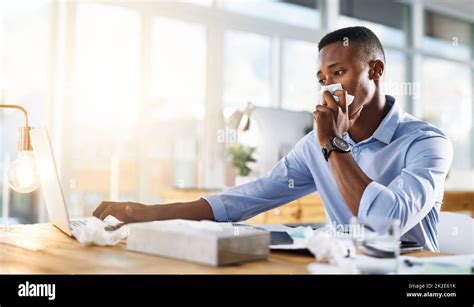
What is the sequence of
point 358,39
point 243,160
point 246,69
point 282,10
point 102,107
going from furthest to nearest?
point 282,10, point 246,69, point 102,107, point 243,160, point 358,39

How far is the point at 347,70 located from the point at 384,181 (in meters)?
0.29

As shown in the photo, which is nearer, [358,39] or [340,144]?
[340,144]

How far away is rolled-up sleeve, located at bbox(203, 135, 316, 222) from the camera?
138cm

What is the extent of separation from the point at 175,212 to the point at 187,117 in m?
3.18

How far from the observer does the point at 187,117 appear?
4.40m

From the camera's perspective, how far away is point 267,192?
1499mm

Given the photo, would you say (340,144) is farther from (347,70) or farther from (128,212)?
(128,212)

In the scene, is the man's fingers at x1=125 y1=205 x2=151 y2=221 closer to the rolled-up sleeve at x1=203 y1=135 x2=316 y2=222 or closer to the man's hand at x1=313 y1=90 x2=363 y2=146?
the rolled-up sleeve at x1=203 y1=135 x2=316 y2=222

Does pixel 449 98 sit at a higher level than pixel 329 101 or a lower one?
higher

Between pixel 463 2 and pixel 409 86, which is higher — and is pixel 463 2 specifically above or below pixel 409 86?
above

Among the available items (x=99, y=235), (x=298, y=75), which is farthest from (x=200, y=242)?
(x=298, y=75)

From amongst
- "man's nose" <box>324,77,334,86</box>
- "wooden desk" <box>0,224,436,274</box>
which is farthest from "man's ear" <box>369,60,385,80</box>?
"wooden desk" <box>0,224,436,274</box>

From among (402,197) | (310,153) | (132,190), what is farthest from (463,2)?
(402,197)
